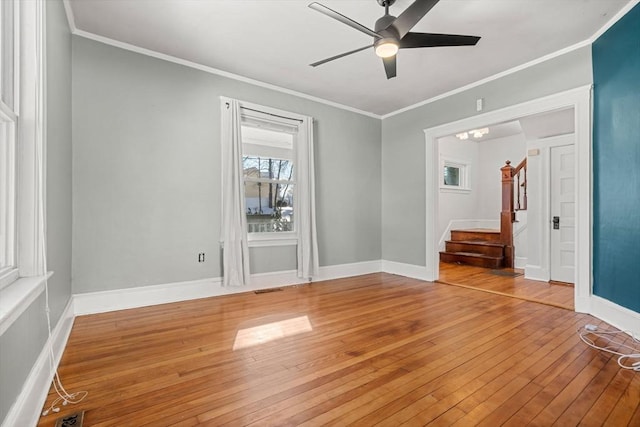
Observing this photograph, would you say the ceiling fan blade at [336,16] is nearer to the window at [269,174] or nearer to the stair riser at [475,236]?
the window at [269,174]

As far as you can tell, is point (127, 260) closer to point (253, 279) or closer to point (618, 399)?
point (253, 279)

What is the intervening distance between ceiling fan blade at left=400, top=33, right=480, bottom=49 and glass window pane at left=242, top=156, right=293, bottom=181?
2.37 m

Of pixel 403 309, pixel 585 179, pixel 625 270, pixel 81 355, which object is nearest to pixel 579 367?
pixel 625 270

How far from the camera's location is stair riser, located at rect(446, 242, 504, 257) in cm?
587

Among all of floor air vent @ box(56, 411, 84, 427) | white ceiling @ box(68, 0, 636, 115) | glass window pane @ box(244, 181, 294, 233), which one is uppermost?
white ceiling @ box(68, 0, 636, 115)

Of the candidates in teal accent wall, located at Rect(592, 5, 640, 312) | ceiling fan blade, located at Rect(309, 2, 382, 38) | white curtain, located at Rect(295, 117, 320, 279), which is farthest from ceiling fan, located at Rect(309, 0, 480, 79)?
white curtain, located at Rect(295, 117, 320, 279)

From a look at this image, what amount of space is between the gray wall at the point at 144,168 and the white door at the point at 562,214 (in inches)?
164

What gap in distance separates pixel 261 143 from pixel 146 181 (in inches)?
62.0

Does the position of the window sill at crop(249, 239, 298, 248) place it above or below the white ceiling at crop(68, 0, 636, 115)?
below

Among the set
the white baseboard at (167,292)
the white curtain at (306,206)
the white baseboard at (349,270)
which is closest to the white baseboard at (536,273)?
the white baseboard at (349,270)

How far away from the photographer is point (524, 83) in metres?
3.63

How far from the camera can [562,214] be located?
4559mm

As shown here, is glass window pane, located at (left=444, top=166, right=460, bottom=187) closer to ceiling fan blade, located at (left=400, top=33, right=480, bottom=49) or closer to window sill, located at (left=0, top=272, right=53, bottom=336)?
ceiling fan blade, located at (left=400, top=33, right=480, bottom=49)

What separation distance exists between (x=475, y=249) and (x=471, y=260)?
→ 32 cm
